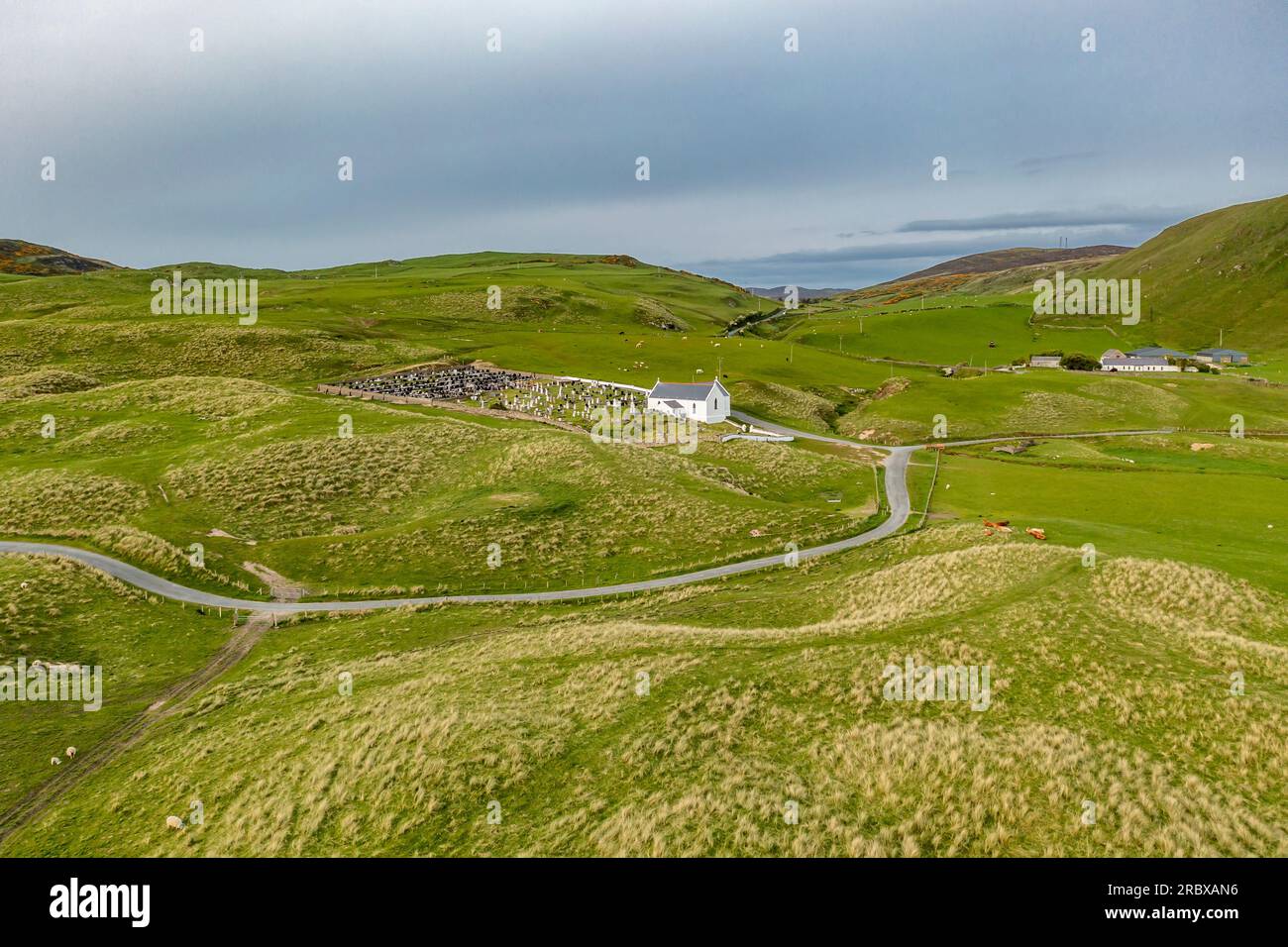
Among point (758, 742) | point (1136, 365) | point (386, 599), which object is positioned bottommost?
point (386, 599)

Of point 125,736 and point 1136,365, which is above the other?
point 1136,365

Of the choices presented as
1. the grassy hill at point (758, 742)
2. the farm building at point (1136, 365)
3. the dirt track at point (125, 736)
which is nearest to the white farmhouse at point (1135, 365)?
the farm building at point (1136, 365)

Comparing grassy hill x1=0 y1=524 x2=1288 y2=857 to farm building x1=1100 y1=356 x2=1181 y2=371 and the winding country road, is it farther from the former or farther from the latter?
farm building x1=1100 y1=356 x2=1181 y2=371

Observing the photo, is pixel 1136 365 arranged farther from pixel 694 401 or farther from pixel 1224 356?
pixel 694 401

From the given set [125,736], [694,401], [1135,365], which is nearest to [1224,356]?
[1135,365]

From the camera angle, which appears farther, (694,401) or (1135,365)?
(1135,365)
